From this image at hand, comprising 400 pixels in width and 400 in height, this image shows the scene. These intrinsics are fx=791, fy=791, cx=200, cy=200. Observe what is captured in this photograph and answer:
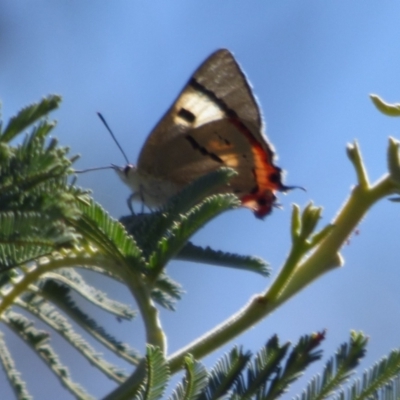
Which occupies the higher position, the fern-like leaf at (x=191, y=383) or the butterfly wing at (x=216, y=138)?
the butterfly wing at (x=216, y=138)

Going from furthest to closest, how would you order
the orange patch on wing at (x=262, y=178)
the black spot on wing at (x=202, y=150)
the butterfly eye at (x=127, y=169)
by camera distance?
the butterfly eye at (x=127, y=169) < the black spot on wing at (x=202, y=150) < the orange patch on wing at (x=262, y=178)

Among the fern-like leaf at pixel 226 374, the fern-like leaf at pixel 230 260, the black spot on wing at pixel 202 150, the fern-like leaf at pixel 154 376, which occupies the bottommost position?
the fern-like leaf at pixel 154 376

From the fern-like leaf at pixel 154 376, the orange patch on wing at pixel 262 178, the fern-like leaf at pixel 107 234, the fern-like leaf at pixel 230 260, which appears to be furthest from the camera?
the orange patch on wing at pixel 262 178

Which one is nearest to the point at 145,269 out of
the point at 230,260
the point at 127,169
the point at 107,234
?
the point at 107,234

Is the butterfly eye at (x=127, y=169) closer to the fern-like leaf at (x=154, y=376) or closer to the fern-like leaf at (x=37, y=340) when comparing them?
the fern-like leaf at (x=37, y=340)

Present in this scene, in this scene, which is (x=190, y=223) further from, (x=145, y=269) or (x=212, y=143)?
(x=212, y=143)

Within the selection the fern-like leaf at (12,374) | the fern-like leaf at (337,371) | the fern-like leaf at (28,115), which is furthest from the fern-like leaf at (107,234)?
the fern-like leaf at (12,374)

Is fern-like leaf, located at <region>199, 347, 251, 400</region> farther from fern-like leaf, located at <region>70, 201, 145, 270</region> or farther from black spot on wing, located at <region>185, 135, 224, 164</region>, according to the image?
black spot on wing, located at <region>185, 135, 224, 164</region>

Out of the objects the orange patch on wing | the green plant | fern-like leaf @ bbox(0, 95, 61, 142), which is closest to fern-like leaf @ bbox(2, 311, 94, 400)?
the green plant

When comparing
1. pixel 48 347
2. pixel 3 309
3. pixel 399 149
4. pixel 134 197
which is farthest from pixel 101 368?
pixel 134 197
